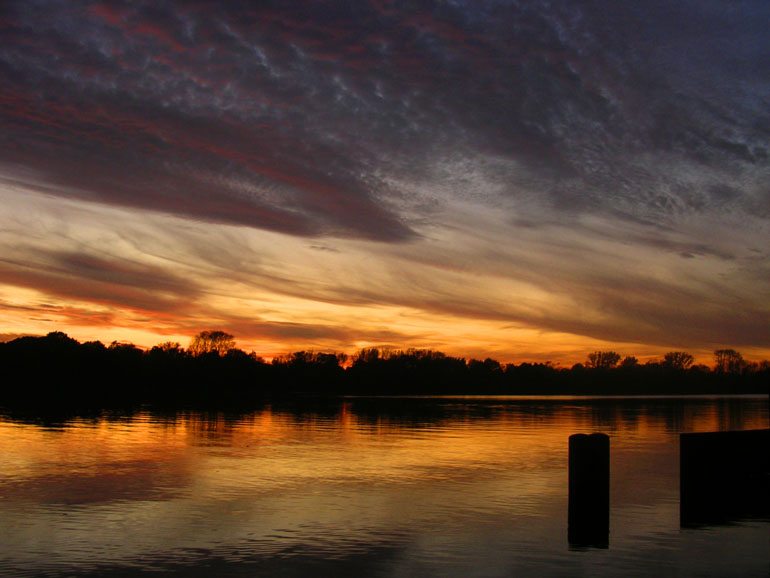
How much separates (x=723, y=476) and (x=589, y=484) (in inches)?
199

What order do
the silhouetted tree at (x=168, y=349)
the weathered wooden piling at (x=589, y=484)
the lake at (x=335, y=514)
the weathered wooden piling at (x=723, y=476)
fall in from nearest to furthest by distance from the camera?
the lake at (x=335, y=514), the weathered wooden piling at (x=589, y=484), the weathered wooden piling at (x=723, y=476), the silhouetted tree at (x=168, y=349)

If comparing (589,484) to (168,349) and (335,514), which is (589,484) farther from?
(168,349)

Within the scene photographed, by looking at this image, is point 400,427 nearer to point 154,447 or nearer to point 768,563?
point 154,447

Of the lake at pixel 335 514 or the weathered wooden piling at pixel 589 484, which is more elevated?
the weathered wooden piling at pixel 589 484

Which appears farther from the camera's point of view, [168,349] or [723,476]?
[168,349]

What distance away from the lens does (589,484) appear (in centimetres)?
1380

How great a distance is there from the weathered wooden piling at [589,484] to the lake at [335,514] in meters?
0.35

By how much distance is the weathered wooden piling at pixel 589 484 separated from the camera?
44.9ft

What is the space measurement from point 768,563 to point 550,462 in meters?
13.5

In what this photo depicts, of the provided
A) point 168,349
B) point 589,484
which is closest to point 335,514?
point 589,484

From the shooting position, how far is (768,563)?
1157 centimetres

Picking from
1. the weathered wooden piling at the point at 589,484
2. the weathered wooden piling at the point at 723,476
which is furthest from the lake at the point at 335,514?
the weathered wooden piling at the point at 723,476

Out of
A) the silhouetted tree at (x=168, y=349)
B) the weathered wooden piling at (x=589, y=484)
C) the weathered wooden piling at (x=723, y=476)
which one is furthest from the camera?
the silhouetted tree at (x=168, y=349)

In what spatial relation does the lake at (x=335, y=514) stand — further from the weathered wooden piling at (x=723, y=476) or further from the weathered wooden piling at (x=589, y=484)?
the weathered wooden piling at (x=723, y=476)
